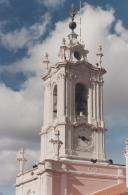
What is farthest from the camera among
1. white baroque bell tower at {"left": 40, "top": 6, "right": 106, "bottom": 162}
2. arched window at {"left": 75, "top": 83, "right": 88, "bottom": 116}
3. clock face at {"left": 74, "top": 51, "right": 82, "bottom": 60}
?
clock face at {"left": 74, "top": 51, "right": 82, "bottom": 60}

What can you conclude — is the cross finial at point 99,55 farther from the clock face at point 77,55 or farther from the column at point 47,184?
the column at point 47,184

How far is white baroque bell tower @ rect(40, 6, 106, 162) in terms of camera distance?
44.2 metres

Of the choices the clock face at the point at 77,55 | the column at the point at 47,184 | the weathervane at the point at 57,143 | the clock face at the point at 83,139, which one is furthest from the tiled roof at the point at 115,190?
the clock face at the point at 77,55

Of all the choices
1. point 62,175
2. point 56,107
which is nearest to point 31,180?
point 62,175

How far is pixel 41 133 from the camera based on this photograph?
1838 inches

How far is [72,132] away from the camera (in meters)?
44.4

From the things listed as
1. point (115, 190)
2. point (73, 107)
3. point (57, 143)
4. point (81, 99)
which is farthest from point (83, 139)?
point (115, 190)

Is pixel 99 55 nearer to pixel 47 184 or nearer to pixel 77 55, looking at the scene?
pixel 77 55

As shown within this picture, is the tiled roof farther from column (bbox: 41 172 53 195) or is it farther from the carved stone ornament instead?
the carved stone ornament

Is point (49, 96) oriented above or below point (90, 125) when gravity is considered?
above

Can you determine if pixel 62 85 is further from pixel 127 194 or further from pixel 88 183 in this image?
pixel 127 194

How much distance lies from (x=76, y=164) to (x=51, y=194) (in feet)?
11.6

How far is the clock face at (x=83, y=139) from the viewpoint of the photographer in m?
44.5

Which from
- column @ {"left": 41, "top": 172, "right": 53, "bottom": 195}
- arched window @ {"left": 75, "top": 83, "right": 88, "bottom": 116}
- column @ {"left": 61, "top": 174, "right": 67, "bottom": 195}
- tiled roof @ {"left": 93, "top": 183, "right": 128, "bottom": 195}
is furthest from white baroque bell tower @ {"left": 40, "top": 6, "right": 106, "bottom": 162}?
tiled roof @ {"left": 93, "top": 183, "right": 128, "bottom": 195}
